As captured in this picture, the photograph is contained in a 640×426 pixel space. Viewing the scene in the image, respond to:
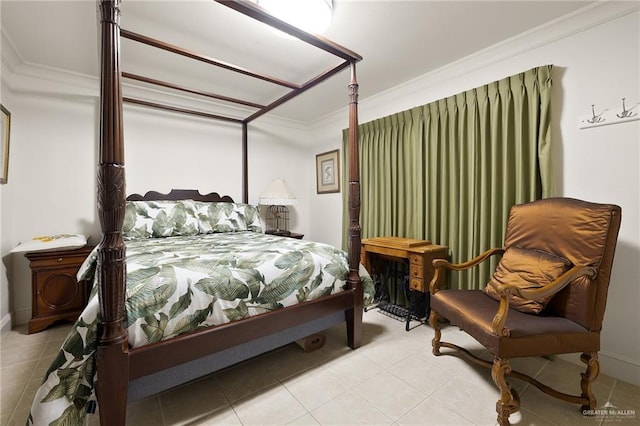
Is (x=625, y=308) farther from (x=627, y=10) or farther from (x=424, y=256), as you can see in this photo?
(x=627, y=10)

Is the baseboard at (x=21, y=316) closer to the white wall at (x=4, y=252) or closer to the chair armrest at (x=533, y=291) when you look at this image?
the white wall at (x=4, y=252)

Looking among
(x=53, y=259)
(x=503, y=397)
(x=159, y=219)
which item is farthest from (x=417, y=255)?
(x=53, y=259)

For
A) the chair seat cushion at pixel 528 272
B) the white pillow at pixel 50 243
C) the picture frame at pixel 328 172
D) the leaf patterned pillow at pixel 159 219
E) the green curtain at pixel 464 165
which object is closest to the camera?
the chair seat cushion at pixel 528 272

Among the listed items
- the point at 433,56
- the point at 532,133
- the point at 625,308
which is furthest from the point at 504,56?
the point at 625,308

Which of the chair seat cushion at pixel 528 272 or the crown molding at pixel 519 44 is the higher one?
the crown molding at pixel 519 44

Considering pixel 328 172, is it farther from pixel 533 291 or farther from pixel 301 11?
pixel 533 291

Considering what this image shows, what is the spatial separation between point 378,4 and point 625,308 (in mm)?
2586

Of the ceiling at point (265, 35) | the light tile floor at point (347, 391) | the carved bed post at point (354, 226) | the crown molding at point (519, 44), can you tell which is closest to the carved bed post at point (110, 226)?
the light tile floor at point (347, 391)

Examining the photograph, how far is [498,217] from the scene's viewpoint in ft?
7.72

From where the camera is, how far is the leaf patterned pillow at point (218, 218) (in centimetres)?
308

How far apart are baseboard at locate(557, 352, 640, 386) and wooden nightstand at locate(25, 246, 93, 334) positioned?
13.5ft

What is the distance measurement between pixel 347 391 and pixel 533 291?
1169mm

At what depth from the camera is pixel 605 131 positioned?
6.18 ft

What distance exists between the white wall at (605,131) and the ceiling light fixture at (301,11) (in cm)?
164
